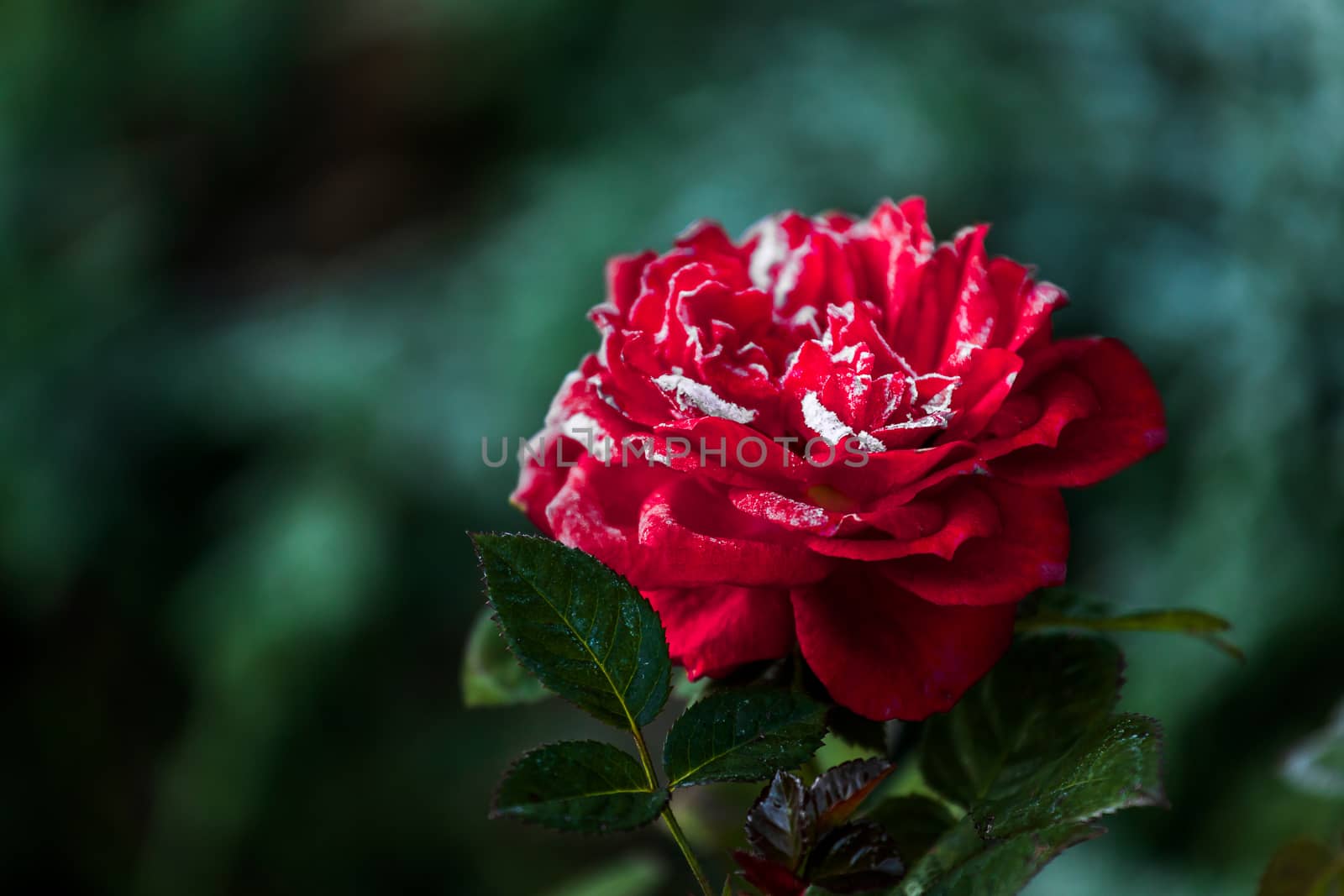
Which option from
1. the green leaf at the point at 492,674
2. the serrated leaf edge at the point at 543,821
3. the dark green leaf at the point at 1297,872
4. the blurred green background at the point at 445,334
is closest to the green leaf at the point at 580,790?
the serrated leaf edge at the point at 543,821

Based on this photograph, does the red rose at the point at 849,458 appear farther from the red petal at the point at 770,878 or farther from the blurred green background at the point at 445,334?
the blurred green background at the point at 445,334

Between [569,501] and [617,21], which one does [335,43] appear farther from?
[569,501]

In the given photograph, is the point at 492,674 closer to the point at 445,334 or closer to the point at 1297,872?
the point at 1297,872

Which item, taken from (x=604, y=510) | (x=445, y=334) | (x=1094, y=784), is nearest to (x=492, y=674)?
(x=604, y=510)

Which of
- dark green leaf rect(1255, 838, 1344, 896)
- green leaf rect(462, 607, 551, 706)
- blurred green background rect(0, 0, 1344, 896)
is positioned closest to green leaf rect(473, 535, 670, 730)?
green leaf rect(462, 607, 551, 706)

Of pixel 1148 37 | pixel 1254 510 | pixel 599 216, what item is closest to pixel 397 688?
pixel 599 216

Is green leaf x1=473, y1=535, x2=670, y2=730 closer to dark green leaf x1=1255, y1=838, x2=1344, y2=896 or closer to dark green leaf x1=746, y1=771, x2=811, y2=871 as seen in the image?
dark green leaf x1=746, y1=771, x2=811, y2=871
